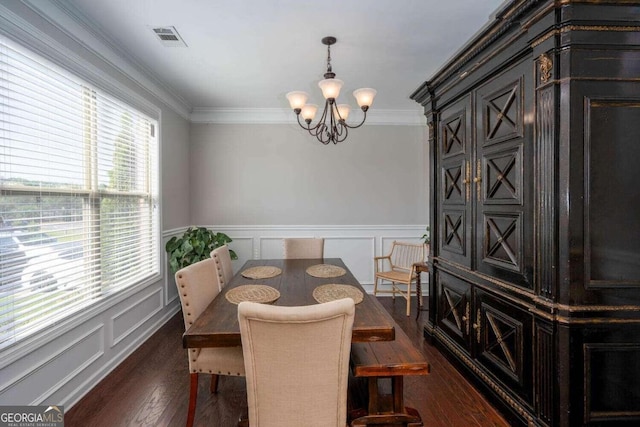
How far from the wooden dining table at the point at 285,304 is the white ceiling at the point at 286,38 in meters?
1.87

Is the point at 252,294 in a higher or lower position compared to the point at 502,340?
higher

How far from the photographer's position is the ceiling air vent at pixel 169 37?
2322 millimetres

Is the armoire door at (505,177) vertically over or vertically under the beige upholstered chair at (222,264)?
over

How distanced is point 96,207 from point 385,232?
3.40 meters

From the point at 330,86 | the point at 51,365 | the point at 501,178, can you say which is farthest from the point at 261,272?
the point at 501,178

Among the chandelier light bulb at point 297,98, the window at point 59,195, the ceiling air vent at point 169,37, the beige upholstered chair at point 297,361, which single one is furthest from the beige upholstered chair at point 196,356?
the ceiling air vent at point 169,37

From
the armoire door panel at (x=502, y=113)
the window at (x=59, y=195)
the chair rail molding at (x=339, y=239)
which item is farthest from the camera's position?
the chair rail molding at (x=339, y=239)

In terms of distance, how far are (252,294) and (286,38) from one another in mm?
1943

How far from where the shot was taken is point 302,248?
3.46 meters

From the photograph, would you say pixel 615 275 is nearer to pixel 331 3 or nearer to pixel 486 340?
pixel 486 340

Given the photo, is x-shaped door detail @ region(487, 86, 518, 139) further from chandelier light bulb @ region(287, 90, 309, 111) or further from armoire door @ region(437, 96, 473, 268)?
chandelier light bulb @ region(287, 90, 309, 111)

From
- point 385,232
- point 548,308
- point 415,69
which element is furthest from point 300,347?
point 385,232

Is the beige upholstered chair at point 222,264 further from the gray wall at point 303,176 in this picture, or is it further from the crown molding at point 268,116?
the crown molding at point 268,116

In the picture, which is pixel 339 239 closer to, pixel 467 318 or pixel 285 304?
pixel 467 318
